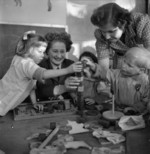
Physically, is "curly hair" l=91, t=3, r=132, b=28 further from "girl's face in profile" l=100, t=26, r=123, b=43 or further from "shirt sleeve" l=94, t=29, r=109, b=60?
"shirt sleeve" l=94, t=29, r=109, b=60

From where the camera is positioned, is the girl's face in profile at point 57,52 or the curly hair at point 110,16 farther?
the girl's face in profile at point 57,52

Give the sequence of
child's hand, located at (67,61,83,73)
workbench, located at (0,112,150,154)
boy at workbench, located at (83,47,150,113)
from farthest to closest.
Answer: boy at workbench, located at (83,47,150,113) → child's hand, located at (67,61,83,73) → workbench, located at (0,112,150,154)

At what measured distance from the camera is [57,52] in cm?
148

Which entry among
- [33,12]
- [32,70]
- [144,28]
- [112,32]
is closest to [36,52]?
[32,70]

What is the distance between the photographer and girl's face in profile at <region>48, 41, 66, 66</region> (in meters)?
1.48

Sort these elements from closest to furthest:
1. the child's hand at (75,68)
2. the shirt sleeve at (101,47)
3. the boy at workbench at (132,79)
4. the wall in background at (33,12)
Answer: the child's hand at (75,68)
the boy at workbench at (132,79)
the shirt sleeve at (101,47)
the wall in background at (33,12)

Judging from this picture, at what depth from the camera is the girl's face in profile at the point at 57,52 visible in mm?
1478

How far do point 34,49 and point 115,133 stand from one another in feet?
2.29

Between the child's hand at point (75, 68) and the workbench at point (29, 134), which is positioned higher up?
the child's hand at point (75, 68)

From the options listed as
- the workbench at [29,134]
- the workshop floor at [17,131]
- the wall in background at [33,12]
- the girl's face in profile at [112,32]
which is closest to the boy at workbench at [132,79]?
the girl's face in profile at [112,32]

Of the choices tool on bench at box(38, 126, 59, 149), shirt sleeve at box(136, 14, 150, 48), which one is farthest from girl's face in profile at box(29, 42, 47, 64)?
shirt sleeve at box(136, 14, 150, 48)

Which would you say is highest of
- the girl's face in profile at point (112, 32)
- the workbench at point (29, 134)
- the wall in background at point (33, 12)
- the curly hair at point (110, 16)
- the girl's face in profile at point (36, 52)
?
the wall in background at point (33, 12)

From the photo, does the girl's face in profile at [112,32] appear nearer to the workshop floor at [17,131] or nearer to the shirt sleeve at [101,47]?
the shirt sleeve at [101,47]

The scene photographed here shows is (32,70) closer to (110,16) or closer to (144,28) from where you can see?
(110,16)
